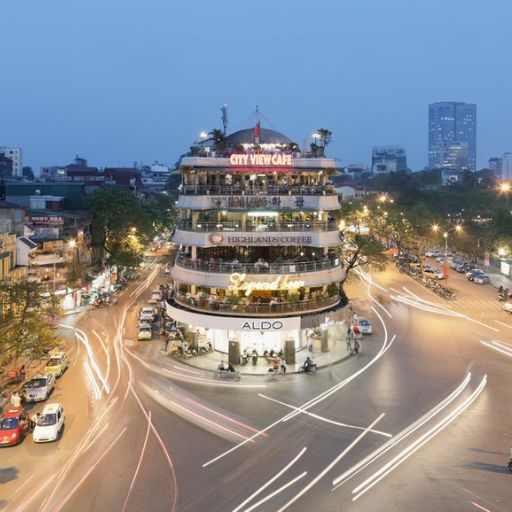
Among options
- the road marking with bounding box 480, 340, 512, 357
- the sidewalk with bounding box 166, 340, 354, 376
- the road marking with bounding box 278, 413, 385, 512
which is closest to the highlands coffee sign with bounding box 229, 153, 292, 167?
the sidewalk with bounding box 166, 340, 354, 376

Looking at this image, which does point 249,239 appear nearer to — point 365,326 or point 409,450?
point 365,326

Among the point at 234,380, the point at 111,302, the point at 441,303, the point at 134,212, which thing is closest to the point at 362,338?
the point at 234,380

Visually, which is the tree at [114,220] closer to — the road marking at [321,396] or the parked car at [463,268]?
the road marking at [321,396]

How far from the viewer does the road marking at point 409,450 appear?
68.1 feet

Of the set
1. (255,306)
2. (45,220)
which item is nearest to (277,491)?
(255,306)

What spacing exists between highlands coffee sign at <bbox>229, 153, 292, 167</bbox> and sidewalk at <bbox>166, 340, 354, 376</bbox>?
14.5 meters

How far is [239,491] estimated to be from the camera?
66.9 ft

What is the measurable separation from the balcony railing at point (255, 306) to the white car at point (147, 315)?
422 inches

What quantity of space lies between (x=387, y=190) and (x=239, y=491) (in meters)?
151

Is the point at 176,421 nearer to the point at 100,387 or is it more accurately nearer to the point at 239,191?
the point at 100,387


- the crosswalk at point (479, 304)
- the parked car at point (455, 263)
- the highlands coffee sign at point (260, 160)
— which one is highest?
the highlands coffee sign at point (260, 160)

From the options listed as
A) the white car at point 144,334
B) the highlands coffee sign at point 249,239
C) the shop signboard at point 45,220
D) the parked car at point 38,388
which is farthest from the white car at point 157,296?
the parked car at point 38,388

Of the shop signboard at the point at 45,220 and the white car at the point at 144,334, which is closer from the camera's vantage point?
the white car at the point at 144,334

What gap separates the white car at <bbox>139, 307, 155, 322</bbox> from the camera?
49438mm
